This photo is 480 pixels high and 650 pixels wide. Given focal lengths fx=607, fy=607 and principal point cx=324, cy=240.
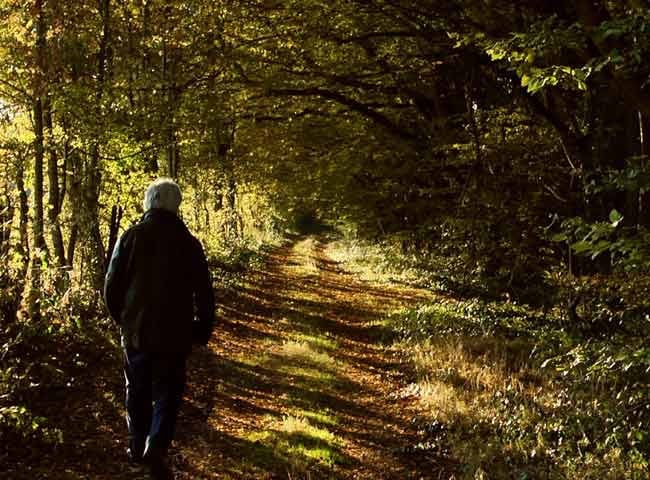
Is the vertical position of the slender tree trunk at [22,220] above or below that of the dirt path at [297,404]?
above

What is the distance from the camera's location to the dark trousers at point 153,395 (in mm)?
4895

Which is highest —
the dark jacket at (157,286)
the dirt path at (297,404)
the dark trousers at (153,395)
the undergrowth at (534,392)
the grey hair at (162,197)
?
the grey hair at (162,197)

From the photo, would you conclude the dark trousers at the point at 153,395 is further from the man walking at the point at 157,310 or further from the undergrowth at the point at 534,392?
the undergrowth at the point at 534,392

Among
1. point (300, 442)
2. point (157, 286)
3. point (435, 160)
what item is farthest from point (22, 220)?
point (435, 160)

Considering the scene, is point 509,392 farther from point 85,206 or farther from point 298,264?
point 298,264

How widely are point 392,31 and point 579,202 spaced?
15.7 ft

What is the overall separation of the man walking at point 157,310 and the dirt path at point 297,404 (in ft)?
3.49

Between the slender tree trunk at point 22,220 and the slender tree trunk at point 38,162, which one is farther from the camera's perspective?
the slender tree trunk at point 38,162

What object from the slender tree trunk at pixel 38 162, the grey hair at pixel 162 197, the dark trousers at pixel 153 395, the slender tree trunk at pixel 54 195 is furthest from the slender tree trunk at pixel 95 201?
the dark trousers at pixel 153 395

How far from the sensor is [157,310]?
4848 millimetres

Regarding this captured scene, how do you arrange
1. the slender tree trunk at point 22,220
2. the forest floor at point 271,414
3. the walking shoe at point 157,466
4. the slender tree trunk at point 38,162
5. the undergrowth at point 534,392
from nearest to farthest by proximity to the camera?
1. the walking shoe at point 157,466
2. the undergrowth at point 534,392
3. the forest floor at point 271,414
4. the slender tree trunk at point 22,220
5. the slender tree trunk at point 38,162

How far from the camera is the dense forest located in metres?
5.97

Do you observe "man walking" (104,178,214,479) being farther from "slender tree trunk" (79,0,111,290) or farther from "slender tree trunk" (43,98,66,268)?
"slender tree trunk" (43,98,66,268)

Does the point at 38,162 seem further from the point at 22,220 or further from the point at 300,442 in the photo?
the point at 300,442
